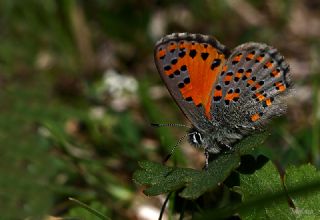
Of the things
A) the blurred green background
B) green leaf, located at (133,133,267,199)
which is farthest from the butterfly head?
green leaf, located at (133,133,267,199)

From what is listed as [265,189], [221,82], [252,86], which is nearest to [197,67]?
[221,82]

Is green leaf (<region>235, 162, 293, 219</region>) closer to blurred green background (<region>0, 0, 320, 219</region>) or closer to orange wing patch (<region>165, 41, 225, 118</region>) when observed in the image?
orange wing patch (<region>165, 41, 225, 118</region>)

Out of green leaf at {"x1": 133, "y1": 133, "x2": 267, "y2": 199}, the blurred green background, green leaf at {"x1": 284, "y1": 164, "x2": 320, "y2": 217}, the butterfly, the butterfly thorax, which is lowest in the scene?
green leaf at {"x1": 284, "y1": 164, "x2": 320, "y2": 217}

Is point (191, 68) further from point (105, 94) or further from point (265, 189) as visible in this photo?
point (105, 94)

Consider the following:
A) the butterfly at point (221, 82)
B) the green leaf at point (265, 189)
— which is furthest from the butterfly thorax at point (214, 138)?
the green leaf at point (265, 189)

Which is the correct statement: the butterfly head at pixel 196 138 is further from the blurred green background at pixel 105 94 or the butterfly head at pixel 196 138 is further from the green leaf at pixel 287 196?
the green leaf at pixel 287 196

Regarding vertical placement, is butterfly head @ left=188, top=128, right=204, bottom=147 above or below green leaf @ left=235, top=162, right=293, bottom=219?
above

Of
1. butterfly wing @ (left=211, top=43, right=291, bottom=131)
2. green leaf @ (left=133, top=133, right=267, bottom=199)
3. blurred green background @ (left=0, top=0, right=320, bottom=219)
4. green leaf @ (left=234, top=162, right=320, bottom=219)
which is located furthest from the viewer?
blurred green background @ (left=0, top=0, right=320, bottom=219)
